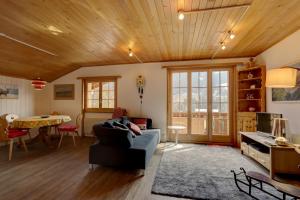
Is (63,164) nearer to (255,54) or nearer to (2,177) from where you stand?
(2,177)

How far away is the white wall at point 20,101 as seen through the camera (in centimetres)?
477

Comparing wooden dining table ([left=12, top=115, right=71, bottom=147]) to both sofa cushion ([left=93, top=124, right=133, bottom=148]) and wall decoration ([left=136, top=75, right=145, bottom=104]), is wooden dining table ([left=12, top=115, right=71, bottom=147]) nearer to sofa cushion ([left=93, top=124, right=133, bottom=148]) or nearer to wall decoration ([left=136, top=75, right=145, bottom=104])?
sofa cushion ([left=93, top=124, right=133, bottom=148])

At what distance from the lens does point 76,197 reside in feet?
7.02

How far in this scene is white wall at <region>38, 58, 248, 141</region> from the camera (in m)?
5.16

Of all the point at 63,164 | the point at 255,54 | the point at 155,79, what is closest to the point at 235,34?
the point at 255,54

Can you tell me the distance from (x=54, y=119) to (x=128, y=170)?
249 cm

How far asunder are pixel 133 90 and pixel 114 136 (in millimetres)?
2725

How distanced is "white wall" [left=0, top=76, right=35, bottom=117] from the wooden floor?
5.63ft

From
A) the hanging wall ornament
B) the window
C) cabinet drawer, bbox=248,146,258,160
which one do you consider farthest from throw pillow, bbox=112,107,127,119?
cabinet drawer, bbox=248,146,258,160

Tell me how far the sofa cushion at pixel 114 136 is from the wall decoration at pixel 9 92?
373 centimetres

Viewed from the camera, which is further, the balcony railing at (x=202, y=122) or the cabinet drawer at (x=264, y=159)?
the balcony railing at (x=202, y=122)

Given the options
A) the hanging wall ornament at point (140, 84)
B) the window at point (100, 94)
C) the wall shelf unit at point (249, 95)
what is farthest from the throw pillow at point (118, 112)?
the wall shelf unit at point (249, 95)

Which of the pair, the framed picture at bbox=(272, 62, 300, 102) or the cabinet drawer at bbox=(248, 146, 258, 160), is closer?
the framed picture at bbox=(272, 62, 300, 102)

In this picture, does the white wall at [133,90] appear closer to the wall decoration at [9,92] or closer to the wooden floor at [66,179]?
the wall decoration at [9,92]
